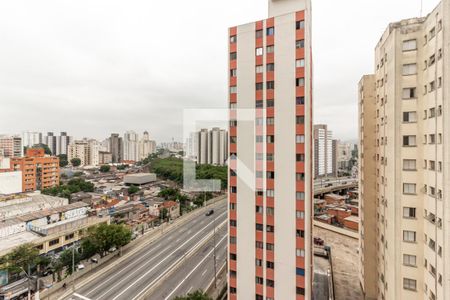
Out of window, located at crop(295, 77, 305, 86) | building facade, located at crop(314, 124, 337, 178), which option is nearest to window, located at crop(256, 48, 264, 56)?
window, located at crop(295, 77, 305, 86)

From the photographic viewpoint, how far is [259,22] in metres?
10.4

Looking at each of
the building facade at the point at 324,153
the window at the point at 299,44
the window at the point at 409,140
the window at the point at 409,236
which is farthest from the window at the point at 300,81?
the building facade at the point at 324,153

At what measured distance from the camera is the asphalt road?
44.7 feet

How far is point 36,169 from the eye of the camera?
124ft

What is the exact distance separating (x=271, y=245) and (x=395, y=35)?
1057cm

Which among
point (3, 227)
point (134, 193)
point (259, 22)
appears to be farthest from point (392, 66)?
point (134, 193)

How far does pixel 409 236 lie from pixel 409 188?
195 centimetres

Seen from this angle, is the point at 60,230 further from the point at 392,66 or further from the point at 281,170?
the point at 392,66

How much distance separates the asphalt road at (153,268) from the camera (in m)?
13.6

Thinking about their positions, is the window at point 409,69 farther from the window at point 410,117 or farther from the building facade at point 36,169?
the building facade at point 36,169

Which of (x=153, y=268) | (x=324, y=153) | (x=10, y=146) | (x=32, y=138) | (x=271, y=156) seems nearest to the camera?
(x=271, y=156)

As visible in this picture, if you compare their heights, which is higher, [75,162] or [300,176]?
[300,176]

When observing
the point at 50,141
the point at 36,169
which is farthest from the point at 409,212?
the point at 50,141

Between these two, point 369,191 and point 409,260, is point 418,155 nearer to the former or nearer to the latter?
point 409,260
